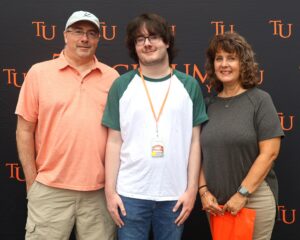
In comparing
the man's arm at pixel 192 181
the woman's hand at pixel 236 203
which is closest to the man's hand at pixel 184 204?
the man's arm at pixel 192 181

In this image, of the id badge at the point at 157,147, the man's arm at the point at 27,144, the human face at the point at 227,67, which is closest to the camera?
the id badge at the point at 157,147

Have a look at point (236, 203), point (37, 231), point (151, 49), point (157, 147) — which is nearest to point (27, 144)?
point (37, 231)

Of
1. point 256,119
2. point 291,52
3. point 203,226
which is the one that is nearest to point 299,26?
point 291,52

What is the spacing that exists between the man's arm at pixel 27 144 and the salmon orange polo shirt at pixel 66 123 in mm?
49

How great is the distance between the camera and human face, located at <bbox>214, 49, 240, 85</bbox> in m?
1.98

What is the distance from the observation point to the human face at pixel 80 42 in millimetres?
2062

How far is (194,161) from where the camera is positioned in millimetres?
1979

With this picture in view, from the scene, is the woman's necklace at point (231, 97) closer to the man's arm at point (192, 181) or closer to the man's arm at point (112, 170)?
the man's arm at point (192, 181)

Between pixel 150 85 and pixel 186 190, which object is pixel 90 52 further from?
pixel 186 190

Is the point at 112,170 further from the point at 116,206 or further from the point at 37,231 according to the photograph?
the point at 37,231

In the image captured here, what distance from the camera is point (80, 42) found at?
6.77 feet

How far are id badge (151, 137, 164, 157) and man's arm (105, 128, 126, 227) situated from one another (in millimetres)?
200

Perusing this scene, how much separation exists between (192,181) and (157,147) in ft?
0.86

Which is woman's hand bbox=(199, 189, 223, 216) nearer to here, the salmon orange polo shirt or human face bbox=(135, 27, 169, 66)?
the salmon orange polo shirt
